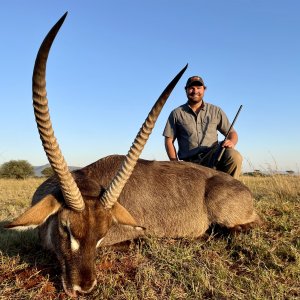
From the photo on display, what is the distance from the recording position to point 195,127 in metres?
8.70

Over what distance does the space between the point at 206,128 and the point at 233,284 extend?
476 centimetres

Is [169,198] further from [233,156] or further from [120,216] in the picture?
[233,156]

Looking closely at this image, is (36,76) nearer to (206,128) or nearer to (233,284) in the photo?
(233,284)

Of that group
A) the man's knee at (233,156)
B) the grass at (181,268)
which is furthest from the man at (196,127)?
the grass at (181,268)

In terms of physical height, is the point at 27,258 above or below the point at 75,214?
below

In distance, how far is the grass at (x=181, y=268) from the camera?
4.15 metres

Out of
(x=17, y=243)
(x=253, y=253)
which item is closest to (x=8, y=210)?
(x=17, y=243)

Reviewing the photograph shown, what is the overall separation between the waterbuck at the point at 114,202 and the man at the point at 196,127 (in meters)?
1.71

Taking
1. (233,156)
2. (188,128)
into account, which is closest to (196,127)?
(188,128)

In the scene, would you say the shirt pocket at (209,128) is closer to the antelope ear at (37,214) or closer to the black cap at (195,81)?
the black cap at (195,81)

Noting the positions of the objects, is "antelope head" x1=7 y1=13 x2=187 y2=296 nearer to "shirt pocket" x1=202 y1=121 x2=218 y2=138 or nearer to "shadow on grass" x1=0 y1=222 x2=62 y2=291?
"shadow on grass" x1=0 y1=222 x2=62 y2=291

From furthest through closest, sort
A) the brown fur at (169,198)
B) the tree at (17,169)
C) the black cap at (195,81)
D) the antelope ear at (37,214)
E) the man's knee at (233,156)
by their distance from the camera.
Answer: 1. the tree at (17,169)
2. the black cap at (195,81)
3. the man's knee at (233,156)
4. the brown fur at (169,198)
5. the antelope ear at (37,214)

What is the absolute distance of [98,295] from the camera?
4062 millimetres

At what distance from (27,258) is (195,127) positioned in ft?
15.8
